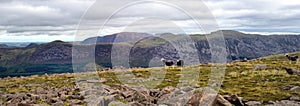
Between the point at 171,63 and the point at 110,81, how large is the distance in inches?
1167

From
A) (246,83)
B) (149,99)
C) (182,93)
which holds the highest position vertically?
(182,93)

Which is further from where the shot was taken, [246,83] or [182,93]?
[246,83]

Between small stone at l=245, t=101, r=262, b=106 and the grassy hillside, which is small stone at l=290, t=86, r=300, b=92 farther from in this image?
small stone at l=245, t=101, r=262, b=106

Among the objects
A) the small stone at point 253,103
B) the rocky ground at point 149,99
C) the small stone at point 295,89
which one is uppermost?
the rocky ground at point 149,99

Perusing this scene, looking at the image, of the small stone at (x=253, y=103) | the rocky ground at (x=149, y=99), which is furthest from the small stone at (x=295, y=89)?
the small stone at (x=253, y=103)

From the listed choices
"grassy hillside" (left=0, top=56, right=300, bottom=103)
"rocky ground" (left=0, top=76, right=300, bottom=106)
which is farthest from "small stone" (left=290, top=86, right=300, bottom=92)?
"grassy hillside" (left=0, top=56, right=300, bottom=103)

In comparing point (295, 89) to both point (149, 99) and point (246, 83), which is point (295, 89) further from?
point (149, 99)

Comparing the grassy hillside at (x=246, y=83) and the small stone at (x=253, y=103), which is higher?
the grassy hillside at (x=246, y=83)

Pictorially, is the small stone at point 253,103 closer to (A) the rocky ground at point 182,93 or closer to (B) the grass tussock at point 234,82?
(A) the rocky ground at point 182,93

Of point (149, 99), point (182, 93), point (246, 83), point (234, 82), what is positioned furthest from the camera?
point (234, 82)

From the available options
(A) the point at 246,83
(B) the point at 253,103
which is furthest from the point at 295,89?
(B) the point at 253,103

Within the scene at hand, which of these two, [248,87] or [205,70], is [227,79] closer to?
[248,87]

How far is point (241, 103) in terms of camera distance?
102 ft

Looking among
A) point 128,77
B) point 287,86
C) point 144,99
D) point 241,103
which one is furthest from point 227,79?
point 144,99
